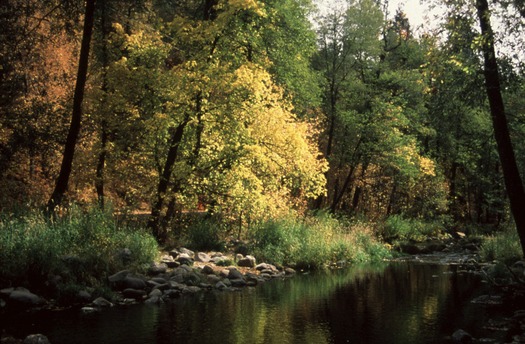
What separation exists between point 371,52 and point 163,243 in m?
20.8

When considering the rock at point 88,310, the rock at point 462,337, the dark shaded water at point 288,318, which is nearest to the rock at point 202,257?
the dark shaded water at point 288,318

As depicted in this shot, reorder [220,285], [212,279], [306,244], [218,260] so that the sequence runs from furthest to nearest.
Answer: [306,244] < [218,260] < [212,279] < [220,285]

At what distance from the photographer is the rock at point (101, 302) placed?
11445 millimetres

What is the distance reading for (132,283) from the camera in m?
12.8

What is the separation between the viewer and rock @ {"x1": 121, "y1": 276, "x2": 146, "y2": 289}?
12.7 m

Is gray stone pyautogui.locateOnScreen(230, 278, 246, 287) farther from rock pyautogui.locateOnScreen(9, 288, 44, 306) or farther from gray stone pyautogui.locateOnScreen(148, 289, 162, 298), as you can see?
rock pyautogui.locateOnScreen(9, 288, 44, 306)

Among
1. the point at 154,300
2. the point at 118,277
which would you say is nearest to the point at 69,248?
the point at 118,277

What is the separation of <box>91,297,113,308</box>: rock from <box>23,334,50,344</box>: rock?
3.04 meters

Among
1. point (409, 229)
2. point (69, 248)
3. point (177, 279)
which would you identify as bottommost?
point (177, 279)

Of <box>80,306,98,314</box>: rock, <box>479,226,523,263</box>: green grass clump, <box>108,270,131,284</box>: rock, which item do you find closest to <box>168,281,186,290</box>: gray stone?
<box>108,270,131,284</box>: rock

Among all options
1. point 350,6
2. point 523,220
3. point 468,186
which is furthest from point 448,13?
point 468,186

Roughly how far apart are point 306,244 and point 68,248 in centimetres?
960

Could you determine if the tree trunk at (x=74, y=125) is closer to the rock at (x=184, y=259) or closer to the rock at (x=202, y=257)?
the rock at (x=184, y=259)

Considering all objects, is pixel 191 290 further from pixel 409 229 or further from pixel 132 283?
pixel 409 229
